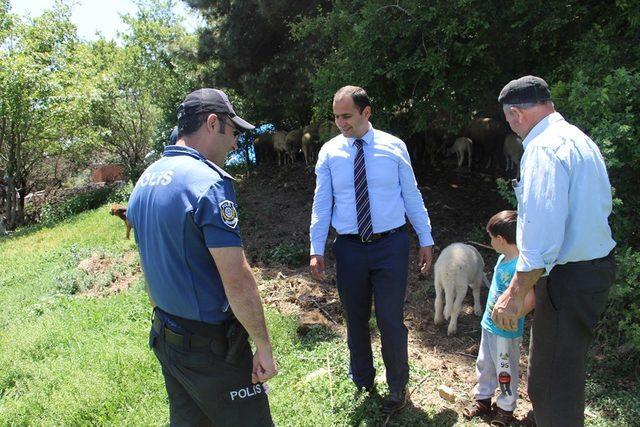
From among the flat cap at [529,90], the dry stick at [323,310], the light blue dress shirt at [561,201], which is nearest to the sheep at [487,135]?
the dry stick at [323,310]

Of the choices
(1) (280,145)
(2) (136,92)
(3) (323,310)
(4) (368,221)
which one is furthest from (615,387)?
(2) (136,92)

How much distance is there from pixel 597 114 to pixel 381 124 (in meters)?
3.83

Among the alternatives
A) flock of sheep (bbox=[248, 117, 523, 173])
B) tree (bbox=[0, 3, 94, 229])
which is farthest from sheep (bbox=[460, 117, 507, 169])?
tree (bbox=[0, 3, 94, 229])

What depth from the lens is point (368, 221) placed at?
11.9ft

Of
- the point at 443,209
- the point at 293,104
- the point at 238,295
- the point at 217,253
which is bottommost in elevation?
the point at 443,209

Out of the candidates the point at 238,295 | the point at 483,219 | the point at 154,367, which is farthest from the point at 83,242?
the point at 238,295

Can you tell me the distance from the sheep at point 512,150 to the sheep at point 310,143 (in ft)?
15.2

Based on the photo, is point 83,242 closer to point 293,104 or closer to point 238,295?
point 293,104

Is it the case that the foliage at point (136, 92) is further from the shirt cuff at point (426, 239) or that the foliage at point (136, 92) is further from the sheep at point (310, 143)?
the shirt cuff at point (426, 239)

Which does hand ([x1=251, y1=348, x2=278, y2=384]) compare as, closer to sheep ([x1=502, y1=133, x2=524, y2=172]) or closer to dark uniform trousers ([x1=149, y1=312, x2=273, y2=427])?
dark uniform trousers ([x1=149, y1=312, x2=273, y2=427])

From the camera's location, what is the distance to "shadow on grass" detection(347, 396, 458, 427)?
3.71m

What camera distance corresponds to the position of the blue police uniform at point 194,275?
224 centimetres

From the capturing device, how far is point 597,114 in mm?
4664

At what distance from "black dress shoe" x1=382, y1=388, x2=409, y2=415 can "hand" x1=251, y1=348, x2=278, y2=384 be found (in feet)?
5.51
